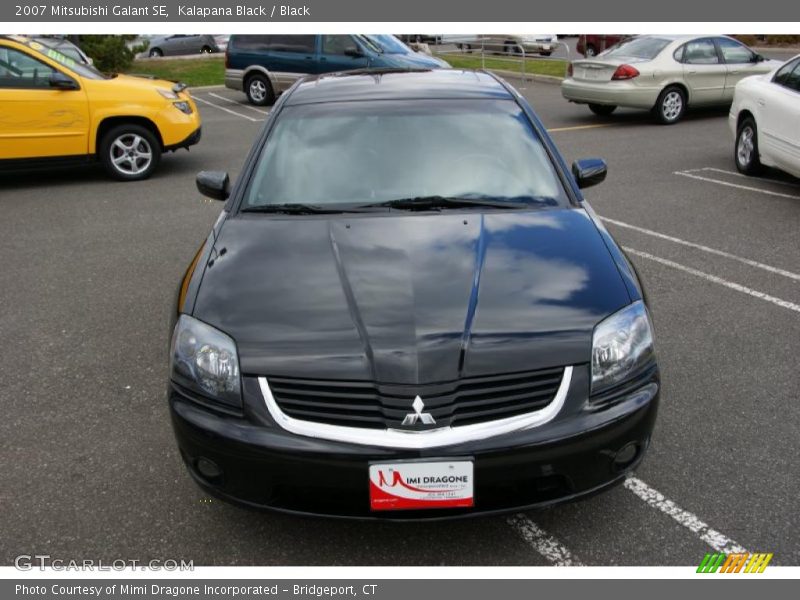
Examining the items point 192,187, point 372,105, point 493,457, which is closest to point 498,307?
point 493,457

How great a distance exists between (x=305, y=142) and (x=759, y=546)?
272 centimetres

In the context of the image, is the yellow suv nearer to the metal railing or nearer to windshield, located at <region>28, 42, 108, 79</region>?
windshield, located at <region>28, 42, 108, 79</region>

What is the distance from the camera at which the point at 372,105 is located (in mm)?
4215

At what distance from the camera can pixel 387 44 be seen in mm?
15078

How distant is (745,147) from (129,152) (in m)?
7.22

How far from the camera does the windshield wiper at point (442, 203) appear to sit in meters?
3.71

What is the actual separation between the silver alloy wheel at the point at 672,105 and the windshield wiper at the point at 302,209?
34.7 feet

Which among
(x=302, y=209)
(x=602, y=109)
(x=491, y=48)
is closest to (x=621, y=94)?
(x=602, y=109)

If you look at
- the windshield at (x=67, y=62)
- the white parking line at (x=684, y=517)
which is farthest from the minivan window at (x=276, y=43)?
the white parking line at (x=684, y=517)

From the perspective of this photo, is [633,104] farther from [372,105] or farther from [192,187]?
[372,105]

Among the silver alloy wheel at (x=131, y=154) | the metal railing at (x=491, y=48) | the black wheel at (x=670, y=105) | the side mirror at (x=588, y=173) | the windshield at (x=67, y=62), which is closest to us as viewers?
the side mirror at (x=588, y=173)

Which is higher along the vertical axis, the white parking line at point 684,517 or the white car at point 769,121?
the white car at point 769,121

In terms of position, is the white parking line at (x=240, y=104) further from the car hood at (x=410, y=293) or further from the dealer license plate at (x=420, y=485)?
the dealer license plate at (x=420, y=485)

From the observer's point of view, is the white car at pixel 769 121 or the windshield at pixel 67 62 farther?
the windshield at pixel 67 62
